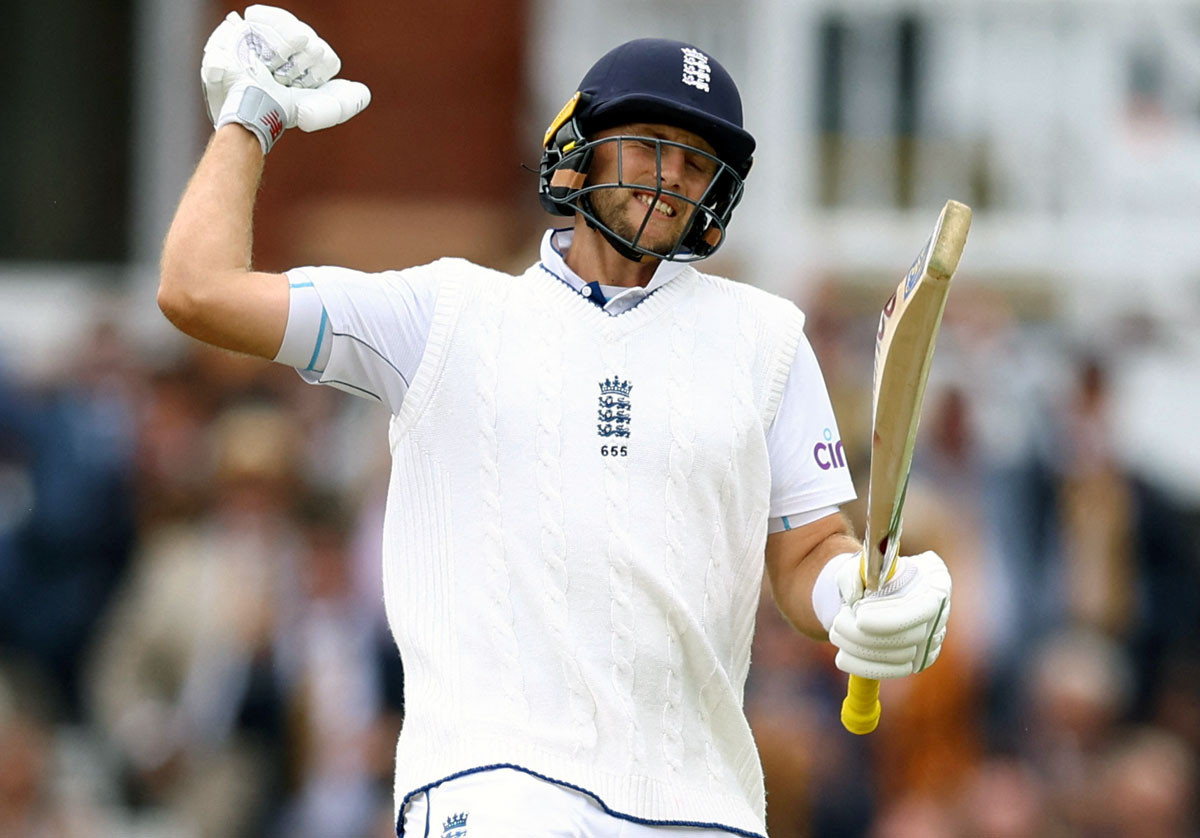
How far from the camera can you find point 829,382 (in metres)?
8.48

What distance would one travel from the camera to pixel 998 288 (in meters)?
10.9

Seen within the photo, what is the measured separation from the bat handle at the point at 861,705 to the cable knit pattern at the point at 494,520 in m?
0.58

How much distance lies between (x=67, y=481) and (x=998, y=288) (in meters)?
4.88

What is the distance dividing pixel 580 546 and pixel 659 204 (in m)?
0.69

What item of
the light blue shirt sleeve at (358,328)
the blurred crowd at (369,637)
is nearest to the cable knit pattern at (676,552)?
the light blue shirt sleeve at (358,328)

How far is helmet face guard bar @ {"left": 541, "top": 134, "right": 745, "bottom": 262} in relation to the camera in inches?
157

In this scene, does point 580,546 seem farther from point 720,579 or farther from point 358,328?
point 358,328

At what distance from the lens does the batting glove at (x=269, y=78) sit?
3906 millimetres

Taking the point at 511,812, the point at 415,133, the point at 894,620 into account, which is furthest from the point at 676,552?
the point at 415,133

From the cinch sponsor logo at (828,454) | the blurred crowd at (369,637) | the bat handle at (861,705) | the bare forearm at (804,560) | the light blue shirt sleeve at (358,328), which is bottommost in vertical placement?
the blurred crowd at (369,637)

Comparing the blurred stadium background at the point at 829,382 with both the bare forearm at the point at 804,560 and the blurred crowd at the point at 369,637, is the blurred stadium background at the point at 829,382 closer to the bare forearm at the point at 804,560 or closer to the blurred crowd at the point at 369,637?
the blurred crowd at the point at 369,637

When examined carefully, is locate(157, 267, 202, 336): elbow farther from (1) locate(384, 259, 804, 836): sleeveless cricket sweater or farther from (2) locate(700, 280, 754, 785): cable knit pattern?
(2) locate(700, 280, 754, 785): cable knit pattern

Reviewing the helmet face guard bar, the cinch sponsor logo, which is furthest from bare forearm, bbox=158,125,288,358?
the cinch sponsor logo

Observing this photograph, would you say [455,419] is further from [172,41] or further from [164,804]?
[172,41]
